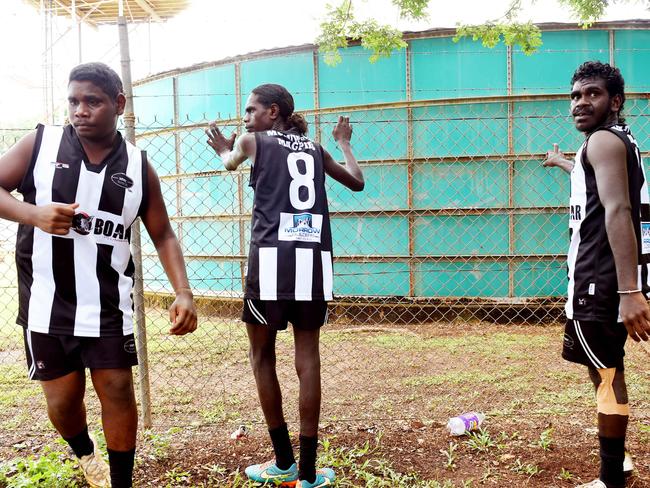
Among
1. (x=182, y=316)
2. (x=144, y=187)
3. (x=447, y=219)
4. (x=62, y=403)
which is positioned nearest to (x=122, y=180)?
(x=144, y=187)

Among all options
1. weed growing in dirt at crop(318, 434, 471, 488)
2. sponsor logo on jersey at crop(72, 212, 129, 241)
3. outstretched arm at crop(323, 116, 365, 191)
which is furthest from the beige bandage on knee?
sponsor logo on jersey at crop(72, 212, 129, 241)

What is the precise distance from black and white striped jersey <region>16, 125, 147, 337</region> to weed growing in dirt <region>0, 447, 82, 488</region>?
0.91m

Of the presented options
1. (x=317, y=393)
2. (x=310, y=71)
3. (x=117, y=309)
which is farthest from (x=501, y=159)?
(x=117, y=309)

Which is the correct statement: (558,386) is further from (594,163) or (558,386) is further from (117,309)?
(117,309)

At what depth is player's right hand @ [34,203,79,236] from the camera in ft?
6.86

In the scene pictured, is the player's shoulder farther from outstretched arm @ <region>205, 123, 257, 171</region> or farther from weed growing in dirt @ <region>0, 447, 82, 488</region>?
weed growing in dirt @ <region>0, 447, 82, 488</region>

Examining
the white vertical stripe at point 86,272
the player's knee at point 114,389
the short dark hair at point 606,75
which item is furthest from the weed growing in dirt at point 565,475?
the white vertical stripe at point 86,272

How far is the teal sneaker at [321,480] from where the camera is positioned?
109 inches

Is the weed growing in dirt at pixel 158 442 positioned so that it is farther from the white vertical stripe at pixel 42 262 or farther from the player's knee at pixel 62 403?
the white vertical stripe at pixel 42 262

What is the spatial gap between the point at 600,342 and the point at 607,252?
1.26 feet

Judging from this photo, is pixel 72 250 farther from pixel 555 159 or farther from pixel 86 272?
pixel 555 159

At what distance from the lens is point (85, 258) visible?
233cm

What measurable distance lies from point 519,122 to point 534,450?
5884 mm

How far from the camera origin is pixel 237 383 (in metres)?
5.50
